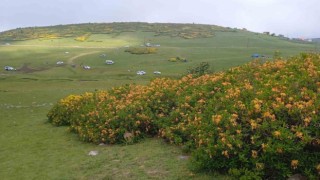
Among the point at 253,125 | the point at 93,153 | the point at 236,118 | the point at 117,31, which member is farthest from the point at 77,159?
the point at 117,31

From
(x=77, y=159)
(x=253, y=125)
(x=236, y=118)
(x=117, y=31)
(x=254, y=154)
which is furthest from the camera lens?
(x=117, y=31)

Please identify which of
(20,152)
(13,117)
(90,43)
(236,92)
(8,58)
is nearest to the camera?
(236,92)

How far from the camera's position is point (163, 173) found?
728 cm

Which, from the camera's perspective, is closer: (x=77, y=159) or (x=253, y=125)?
(x=253, y=125)

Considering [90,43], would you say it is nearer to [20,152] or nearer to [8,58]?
[8,58]

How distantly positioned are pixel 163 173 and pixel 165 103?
11.5 feet

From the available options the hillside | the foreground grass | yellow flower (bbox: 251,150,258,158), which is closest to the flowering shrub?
yellow flower (bbox: 251,150,258,158)

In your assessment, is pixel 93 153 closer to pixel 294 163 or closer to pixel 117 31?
pixel 294 163

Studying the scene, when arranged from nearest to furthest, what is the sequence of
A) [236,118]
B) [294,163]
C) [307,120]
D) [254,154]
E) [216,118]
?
1. [294,163]
2. [307,120]
3. [254,154]
4. [236,118]
5. [216,118]

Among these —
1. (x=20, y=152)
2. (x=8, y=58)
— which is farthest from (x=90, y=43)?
(x=20, y=152)

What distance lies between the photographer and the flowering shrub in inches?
240

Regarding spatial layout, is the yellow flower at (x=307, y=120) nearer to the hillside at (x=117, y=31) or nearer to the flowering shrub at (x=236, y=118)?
the flowering shrub at (x=236, y=118)

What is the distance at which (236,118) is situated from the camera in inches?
276

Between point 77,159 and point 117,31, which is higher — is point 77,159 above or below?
above
